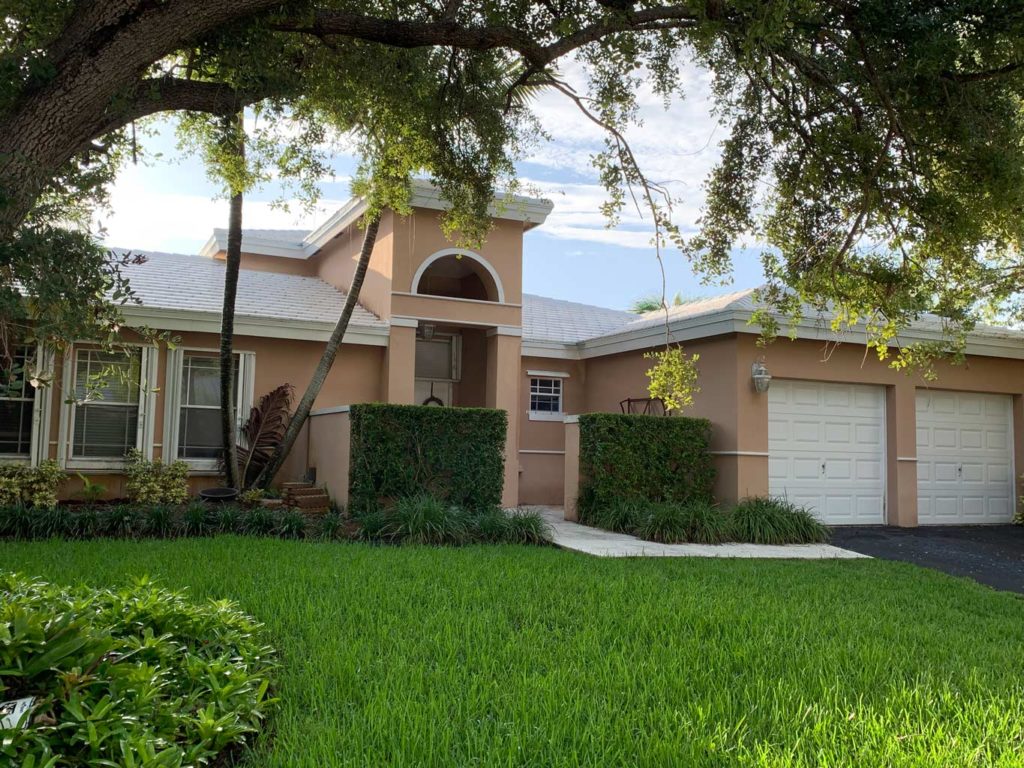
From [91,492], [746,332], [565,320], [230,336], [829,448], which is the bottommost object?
[91,492]

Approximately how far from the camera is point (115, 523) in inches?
384

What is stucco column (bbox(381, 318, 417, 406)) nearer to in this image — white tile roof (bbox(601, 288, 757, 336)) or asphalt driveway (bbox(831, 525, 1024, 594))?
white tile roof (bbox(601, 288, 757, 336))

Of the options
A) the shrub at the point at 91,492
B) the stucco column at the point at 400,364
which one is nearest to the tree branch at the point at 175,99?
the shrub at the point at 91,492

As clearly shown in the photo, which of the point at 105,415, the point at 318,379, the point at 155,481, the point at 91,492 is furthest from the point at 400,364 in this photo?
the point at 91,492

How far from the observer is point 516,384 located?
14867 mm

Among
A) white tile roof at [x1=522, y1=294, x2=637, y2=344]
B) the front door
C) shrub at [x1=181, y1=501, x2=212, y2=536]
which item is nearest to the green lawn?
shrub at [x1=181, y1=501, x2=212, y2=536]

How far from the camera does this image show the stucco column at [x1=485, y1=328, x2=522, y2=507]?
14.6 metres

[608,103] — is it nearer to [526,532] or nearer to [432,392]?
[526,532]

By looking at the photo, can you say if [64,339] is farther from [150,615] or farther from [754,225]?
[754,225]

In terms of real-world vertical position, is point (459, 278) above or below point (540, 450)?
above

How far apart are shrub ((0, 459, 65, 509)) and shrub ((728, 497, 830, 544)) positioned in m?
9.45

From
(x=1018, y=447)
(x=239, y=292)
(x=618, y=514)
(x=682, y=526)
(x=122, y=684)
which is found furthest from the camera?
(x=1018, y=447)

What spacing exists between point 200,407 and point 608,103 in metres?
8.05

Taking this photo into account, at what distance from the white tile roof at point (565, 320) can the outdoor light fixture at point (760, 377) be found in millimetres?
4859
